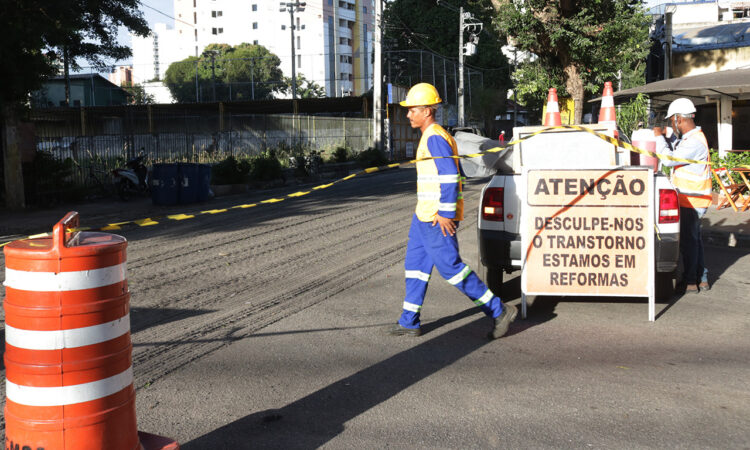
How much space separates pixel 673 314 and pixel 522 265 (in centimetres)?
152

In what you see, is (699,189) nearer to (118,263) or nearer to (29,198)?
(118,263)

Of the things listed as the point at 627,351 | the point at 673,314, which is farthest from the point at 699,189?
the point at 627,351

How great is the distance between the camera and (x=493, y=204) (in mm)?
7203

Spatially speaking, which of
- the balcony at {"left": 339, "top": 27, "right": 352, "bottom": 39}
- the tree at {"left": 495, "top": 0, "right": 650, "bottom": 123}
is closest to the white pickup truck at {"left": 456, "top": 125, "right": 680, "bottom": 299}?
the tree at {"left": 495, "top": 0, "right": 650, "bottom": 123}

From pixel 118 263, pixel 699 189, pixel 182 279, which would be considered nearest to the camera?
pixel 118 263

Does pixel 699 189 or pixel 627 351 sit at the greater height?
pixel 699 189

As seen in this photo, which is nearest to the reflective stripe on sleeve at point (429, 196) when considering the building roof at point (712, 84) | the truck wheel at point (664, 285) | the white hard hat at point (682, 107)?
the truck wheel at point (664, 285)

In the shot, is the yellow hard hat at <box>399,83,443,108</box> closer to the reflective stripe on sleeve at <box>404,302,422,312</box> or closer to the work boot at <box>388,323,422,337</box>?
the reflective stripe on sleeve at <box>404,302,422,312</box>

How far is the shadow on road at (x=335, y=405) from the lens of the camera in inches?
159

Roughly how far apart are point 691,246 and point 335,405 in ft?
16.2

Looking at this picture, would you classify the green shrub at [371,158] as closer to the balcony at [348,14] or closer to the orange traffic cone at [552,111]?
the orange traffic cone at [552,111]

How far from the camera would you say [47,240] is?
3.43 metres

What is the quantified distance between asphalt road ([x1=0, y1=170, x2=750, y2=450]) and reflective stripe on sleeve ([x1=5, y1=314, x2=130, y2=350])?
96 cm

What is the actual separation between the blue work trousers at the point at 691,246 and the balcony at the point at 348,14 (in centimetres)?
11628
